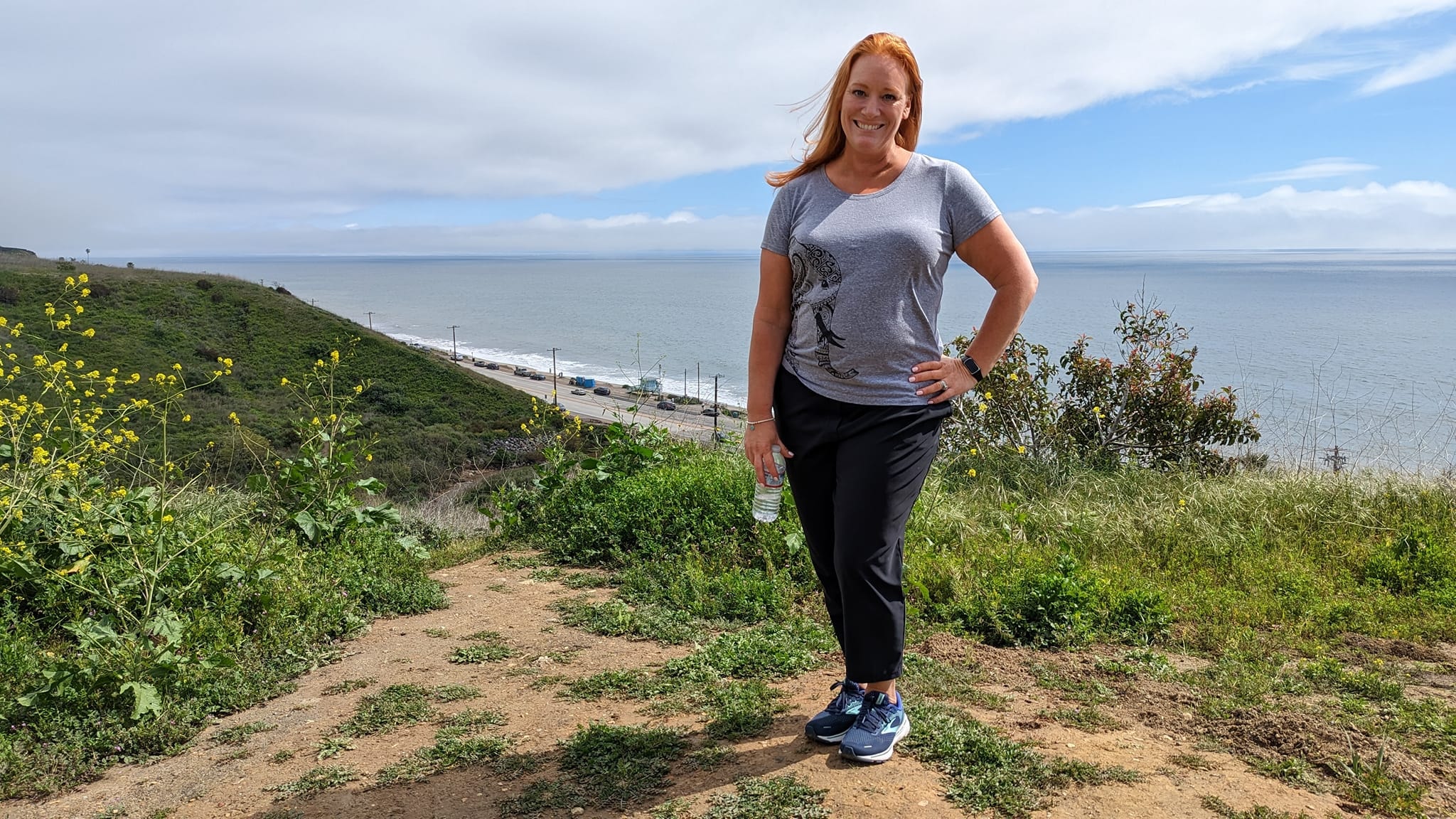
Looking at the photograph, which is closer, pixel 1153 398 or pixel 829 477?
pixel 829 477

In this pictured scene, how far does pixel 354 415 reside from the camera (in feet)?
17.3

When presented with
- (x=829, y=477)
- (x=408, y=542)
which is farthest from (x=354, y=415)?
(x=829, y=477)

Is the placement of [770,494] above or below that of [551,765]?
above

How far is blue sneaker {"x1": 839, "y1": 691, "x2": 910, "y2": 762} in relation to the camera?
8.87ft

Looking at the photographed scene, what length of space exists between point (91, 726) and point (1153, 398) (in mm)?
8412

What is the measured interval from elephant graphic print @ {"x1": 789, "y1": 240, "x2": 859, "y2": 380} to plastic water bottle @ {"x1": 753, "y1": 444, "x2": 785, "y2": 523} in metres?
0.37

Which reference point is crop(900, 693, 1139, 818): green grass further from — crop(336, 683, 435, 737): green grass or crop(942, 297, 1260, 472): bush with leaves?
crop(942, 297, 1260, 472): bush with leaves

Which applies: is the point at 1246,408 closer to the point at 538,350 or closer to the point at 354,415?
the point at 354,415

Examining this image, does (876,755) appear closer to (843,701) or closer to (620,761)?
(843,701)

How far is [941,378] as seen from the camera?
101 inches

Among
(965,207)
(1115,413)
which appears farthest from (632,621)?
(1115,413)

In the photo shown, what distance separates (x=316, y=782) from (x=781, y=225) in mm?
2269

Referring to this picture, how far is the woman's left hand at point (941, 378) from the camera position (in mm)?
2535

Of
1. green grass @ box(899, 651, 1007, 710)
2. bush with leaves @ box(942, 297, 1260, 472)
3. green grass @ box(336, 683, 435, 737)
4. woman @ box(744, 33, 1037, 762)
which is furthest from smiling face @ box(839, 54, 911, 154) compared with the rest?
bush with leaves @ box(942, 297, 1260, 472)
